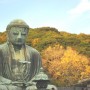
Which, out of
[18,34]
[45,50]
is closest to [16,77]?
[18,34]

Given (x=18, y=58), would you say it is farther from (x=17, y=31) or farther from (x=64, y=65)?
(x=64, y=65)

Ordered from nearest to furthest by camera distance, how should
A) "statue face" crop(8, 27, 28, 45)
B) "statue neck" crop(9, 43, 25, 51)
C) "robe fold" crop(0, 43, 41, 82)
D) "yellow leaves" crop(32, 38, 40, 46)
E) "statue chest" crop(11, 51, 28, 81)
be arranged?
"statue chest" crop(11, 51, 28, 81)
"robe fold" crop(0, 43, 41, 82)
"statue face" crop(8, 27, 28, 45)
"statue neck" crop(9, 43, 25, 51)
"yellow leaves" crop(32, 38, 40, 46)

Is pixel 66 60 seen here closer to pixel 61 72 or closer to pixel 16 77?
pixel 61 72

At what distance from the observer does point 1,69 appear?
14023 millimetres

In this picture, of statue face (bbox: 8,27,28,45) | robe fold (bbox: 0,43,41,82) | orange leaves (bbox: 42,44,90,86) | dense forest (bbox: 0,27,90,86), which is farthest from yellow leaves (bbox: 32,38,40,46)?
statue face (bbox: 8,27,28,45)

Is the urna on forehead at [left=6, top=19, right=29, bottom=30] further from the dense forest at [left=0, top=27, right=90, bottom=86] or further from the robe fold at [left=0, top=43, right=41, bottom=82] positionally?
the dense forest at [left=0, top=27, right=90, bottom=86]

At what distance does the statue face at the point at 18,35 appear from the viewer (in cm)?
1412

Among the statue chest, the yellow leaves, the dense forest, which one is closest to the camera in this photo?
the statue chest

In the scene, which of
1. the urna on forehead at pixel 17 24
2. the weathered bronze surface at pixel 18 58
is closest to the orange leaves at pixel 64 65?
the weathered bronze surface at pixel 18 58

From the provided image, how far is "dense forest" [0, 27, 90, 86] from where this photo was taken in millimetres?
50209

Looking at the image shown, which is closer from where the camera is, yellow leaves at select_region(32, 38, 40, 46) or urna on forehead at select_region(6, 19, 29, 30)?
urna on forehead at select_region(6, 19, 29, 30)

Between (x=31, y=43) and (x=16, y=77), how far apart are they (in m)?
51.4

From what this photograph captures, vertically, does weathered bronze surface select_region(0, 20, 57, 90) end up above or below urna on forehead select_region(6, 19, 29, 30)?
below

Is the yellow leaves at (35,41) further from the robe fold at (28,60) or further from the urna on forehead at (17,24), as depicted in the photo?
the urna on forehead at (17,24)
